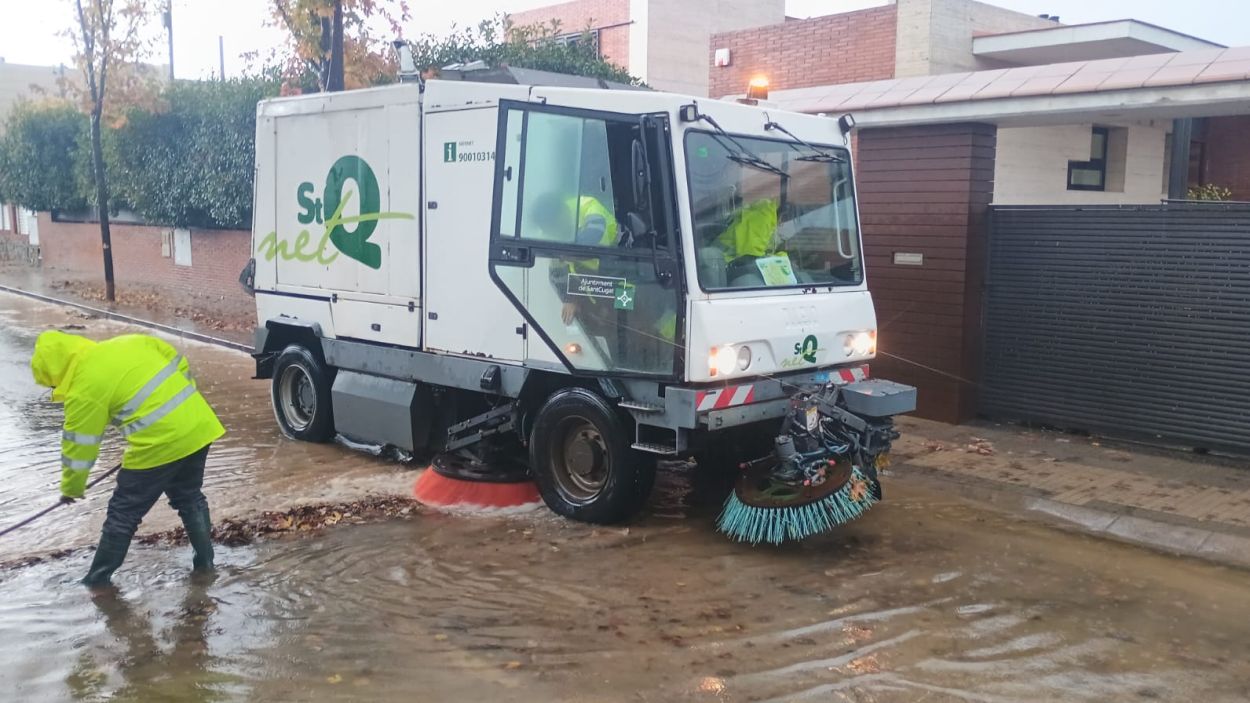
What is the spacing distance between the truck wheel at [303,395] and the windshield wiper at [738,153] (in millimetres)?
4247

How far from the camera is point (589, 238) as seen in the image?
6.50 meters

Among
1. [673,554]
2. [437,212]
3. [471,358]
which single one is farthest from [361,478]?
[673,554]

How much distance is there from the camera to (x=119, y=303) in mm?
20094

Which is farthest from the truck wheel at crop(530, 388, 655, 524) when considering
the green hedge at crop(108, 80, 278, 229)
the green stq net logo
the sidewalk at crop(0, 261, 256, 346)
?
the green hedge at crop(108, 80, 278, 229)

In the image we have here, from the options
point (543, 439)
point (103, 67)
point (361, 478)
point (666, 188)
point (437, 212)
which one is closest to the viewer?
point (666, 188)

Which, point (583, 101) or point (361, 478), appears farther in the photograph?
point (361, 478)

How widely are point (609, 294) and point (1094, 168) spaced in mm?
9110

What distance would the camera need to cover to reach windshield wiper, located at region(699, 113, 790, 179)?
6.40 meters

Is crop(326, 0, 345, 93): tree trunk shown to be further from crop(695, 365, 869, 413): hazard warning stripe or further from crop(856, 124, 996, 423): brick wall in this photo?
crop(695, 365, 869, 413): hazard warning stripe

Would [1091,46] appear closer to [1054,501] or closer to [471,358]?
[1054,501]

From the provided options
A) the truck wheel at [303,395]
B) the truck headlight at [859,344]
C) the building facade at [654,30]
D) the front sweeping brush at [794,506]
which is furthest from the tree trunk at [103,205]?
the front sweeping brush at [794,506]

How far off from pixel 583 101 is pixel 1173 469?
531 centimetres

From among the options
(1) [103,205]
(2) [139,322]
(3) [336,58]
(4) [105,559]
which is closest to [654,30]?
(1) [103,205]

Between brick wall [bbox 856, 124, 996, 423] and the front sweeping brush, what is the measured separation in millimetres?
3677
